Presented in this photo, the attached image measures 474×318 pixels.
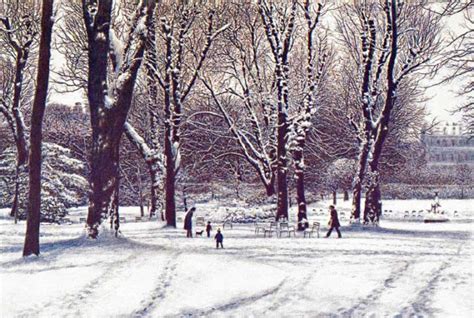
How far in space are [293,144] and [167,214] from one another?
7073 millimetres

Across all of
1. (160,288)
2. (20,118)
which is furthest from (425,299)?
(20,118)

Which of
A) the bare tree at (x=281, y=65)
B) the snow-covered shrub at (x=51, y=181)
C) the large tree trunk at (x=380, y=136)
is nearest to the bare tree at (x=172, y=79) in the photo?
the bare tree at (x=281, y=65)

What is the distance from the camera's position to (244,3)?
36.0 m

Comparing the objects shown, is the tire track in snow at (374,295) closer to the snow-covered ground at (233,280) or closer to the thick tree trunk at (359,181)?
the snow-covered ground at (233,280)

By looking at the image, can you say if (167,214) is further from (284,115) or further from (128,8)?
(128,8)

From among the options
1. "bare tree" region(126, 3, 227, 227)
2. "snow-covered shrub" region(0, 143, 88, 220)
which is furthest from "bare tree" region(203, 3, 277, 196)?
"snow-covered shrub" region(0, 143, 88, 220)

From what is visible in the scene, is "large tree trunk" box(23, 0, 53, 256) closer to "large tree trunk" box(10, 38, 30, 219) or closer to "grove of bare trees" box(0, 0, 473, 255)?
"grove of bare trees" box(0, 0, 473, 255)

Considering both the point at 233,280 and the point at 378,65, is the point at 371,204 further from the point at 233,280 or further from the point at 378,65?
the point at 233,280

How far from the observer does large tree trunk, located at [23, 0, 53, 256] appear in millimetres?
16734

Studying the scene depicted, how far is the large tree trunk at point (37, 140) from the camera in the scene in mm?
16734

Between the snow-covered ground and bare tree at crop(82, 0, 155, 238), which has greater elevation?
bare tree at crop(82, 0, 155, 238)

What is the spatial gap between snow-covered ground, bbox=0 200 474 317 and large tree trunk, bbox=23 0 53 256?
2.32ft

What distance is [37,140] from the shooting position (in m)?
16.8

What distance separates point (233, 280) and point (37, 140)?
22.9 ft
